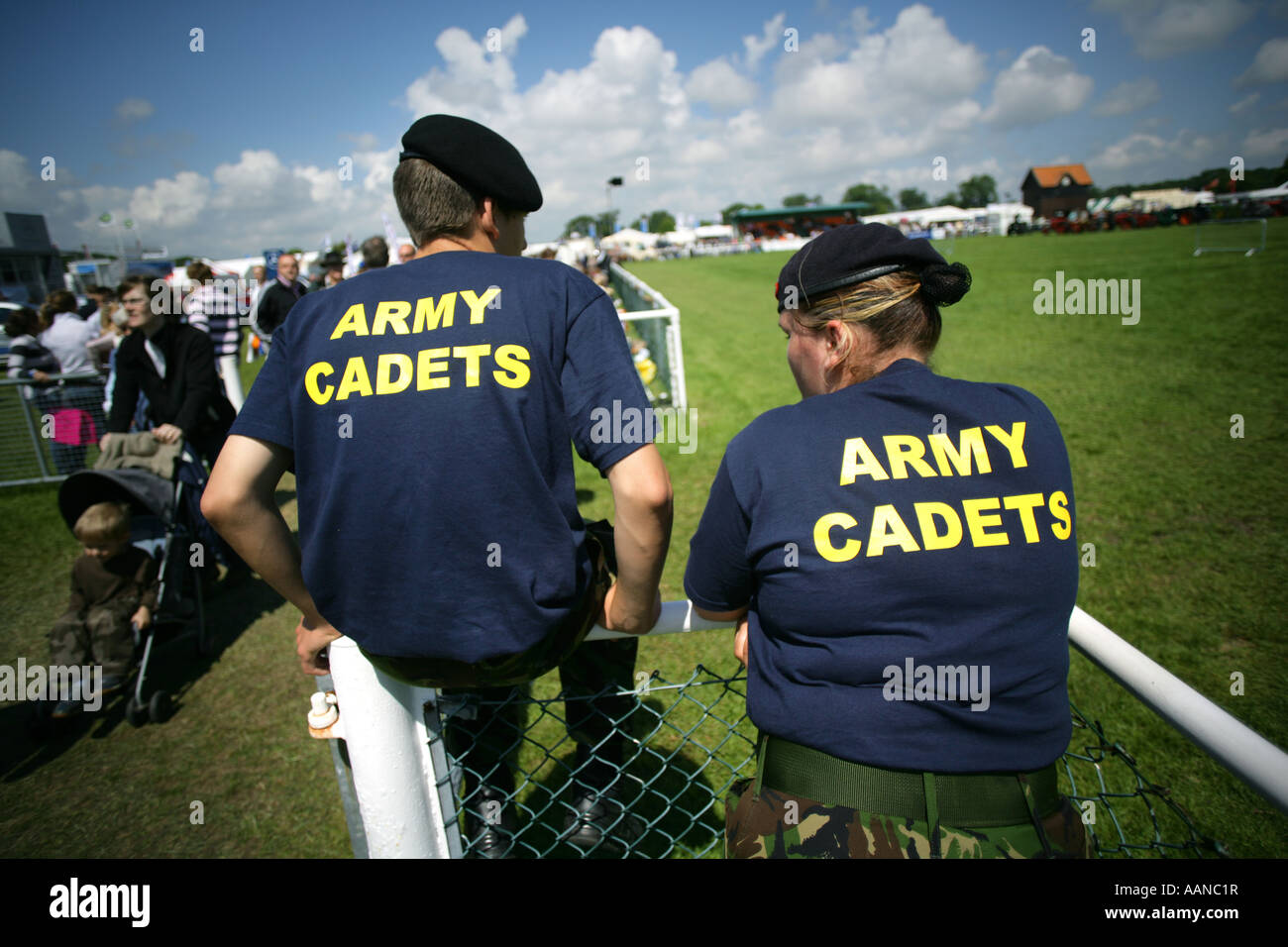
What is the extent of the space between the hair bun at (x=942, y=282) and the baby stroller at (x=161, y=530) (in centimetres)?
448

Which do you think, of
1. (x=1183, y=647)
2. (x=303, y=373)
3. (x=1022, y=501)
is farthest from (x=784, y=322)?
(x=1183, y=647)

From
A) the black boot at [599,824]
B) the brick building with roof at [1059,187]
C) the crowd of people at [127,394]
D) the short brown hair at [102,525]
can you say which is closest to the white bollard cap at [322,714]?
the black boot at [599,824]

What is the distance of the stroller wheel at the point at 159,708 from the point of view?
3762 mm

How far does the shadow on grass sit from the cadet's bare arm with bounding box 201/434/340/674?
3298 mm

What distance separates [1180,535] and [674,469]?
4334 millimetres

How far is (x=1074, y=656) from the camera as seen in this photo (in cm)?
365

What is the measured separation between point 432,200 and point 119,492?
4013mm

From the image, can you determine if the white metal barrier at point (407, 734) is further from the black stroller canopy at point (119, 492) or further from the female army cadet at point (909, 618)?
the black stroller canopy at point (119, 492)

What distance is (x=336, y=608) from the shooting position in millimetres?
1387

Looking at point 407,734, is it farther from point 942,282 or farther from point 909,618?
point 942,282

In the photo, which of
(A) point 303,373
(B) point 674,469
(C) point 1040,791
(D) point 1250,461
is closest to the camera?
(C) point 1040,791

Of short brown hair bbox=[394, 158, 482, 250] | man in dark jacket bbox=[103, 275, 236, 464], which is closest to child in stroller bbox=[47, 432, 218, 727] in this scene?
man in dark jacket bbox=[103, 275, 236, 464]

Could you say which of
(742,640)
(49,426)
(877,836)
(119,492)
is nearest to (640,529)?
(742,640)
